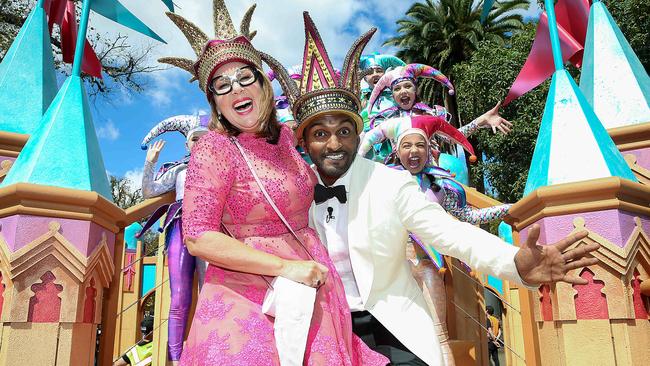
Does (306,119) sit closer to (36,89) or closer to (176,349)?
(176,349)

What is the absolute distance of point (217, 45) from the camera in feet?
6.33

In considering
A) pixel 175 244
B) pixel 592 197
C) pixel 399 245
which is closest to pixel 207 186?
pixel 399 245

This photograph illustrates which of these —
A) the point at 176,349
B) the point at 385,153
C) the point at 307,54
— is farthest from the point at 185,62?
the point at 385,153

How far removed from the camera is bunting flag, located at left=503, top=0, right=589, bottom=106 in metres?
4.43

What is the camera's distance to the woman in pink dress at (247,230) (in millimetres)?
1564

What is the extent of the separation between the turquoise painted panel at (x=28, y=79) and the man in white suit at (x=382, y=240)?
2.71m

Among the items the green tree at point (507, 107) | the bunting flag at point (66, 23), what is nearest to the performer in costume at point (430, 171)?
the bunting flag at point (66, 23)

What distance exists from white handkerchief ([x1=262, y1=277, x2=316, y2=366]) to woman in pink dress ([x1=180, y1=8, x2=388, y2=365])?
0.03 metres

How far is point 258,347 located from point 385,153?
413cm

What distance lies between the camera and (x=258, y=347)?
1527mm

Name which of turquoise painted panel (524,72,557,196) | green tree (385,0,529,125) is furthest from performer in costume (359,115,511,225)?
green tree (385,0,529,125)

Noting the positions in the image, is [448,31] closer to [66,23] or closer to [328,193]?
[66,23]

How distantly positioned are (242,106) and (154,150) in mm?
2184

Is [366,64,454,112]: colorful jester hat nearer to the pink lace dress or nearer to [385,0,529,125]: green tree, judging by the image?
the pink lace dress
